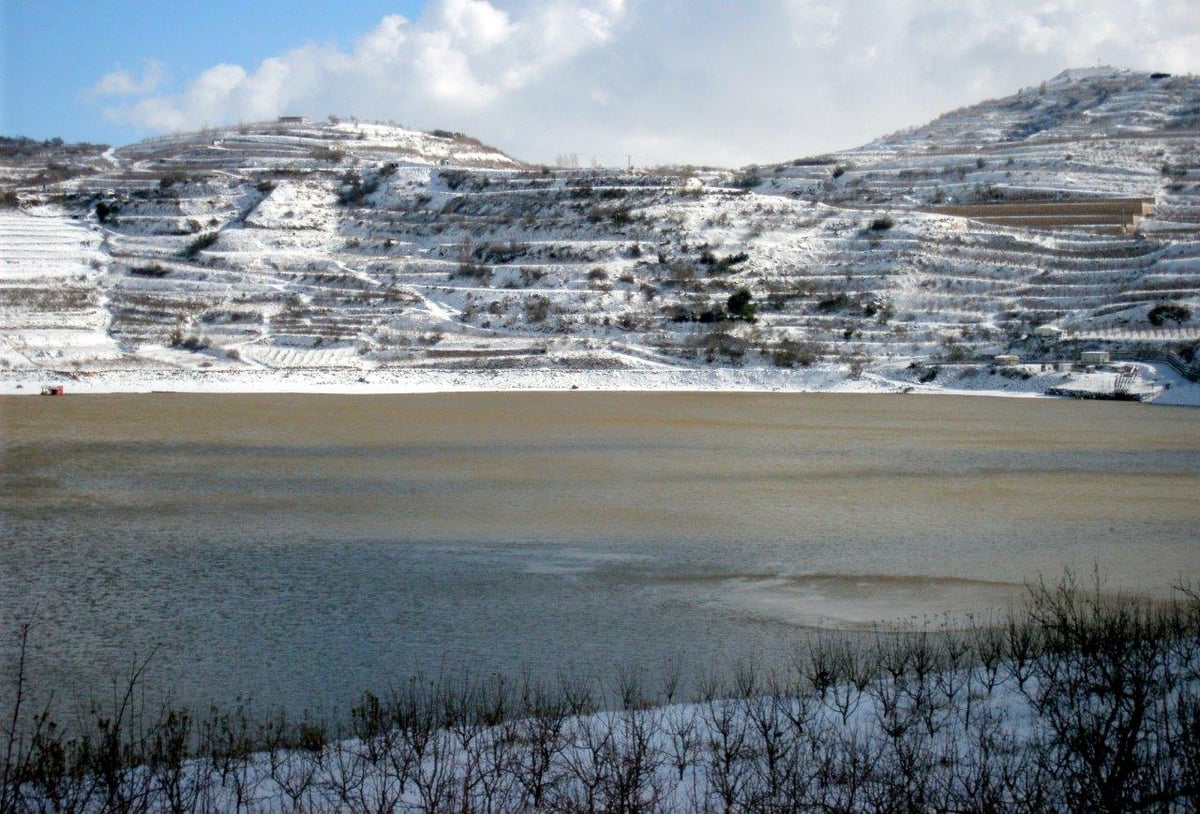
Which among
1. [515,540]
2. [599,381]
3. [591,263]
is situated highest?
[591,263]

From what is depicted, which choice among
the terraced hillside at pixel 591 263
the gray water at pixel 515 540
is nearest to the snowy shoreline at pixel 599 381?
the terraced hillside at pixel 591 263

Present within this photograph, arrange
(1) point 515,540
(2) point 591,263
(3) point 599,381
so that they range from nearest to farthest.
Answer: (1) point 515,540 → (3) point 599,381 → (2) point 591,263

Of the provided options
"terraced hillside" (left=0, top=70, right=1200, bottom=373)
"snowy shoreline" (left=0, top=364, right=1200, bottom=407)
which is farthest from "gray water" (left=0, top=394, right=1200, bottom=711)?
"terraced hillside" (left=0, top=70, right=1200, bottom=373)

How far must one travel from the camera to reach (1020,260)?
74.8m

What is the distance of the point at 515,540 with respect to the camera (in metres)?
20.4

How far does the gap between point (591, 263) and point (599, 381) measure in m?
19.1

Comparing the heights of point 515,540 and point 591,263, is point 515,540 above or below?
below

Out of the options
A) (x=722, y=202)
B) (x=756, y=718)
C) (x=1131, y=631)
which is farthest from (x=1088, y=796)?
(x=722, y=202)

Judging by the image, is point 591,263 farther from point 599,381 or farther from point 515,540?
point 515,540

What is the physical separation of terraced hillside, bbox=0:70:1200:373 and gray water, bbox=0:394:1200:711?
24474 mm

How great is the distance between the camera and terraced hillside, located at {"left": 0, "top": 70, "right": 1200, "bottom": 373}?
62750 mm

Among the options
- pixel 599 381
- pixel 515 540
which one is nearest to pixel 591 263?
pixel 599 381

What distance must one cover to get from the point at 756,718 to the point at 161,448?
24742 mm

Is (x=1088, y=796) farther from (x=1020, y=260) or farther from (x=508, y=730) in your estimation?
(x=1020, y=260)
